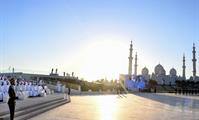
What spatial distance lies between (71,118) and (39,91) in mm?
14443

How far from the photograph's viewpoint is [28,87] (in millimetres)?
28125

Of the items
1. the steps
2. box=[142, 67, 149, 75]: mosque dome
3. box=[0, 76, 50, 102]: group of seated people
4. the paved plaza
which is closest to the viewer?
the steps

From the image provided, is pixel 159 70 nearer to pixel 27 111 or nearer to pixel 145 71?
pixel 145 71

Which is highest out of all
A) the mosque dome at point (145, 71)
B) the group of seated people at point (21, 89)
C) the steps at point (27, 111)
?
the mosque dome at point (145, 71)

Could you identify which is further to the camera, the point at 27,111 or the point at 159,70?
the point at 159,70

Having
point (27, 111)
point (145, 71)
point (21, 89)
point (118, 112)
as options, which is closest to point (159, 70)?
point (145, 71)

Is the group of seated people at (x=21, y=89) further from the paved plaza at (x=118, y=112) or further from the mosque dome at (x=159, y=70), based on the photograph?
the mosque dome at (x=159, y=70)

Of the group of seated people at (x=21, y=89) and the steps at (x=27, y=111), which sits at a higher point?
the group of seated people at (x=21, y=89)

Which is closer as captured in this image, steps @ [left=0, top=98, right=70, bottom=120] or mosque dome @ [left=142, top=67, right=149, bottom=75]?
steps @ [left=0, top=98, right=70, bottom=120]

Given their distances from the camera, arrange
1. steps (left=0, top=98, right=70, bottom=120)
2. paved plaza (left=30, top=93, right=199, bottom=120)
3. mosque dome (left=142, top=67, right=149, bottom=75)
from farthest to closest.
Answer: mosque dome (left=142, top=67, right=149, bottom=75), paved plaza (left=30, top=93, right=199, bottom=120), steps (left=0, top=98, right=70, bottom=120)

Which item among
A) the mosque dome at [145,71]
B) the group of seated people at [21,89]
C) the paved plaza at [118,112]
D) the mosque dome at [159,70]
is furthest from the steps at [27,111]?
the mosque dome at [145,71]

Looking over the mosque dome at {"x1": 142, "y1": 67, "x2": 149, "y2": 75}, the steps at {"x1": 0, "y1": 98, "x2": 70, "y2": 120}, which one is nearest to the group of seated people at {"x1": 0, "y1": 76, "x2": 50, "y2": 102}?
the steps at {"x1": 0, "y1": 98, "x2": 70, "y2": 120}

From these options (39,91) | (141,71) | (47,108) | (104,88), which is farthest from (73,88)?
(141,71)

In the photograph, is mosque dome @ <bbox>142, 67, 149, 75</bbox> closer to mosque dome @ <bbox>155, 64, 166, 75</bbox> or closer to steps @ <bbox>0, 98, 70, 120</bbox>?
mosque dome @ <bbox>155, 64, 166, 75</bbox>
